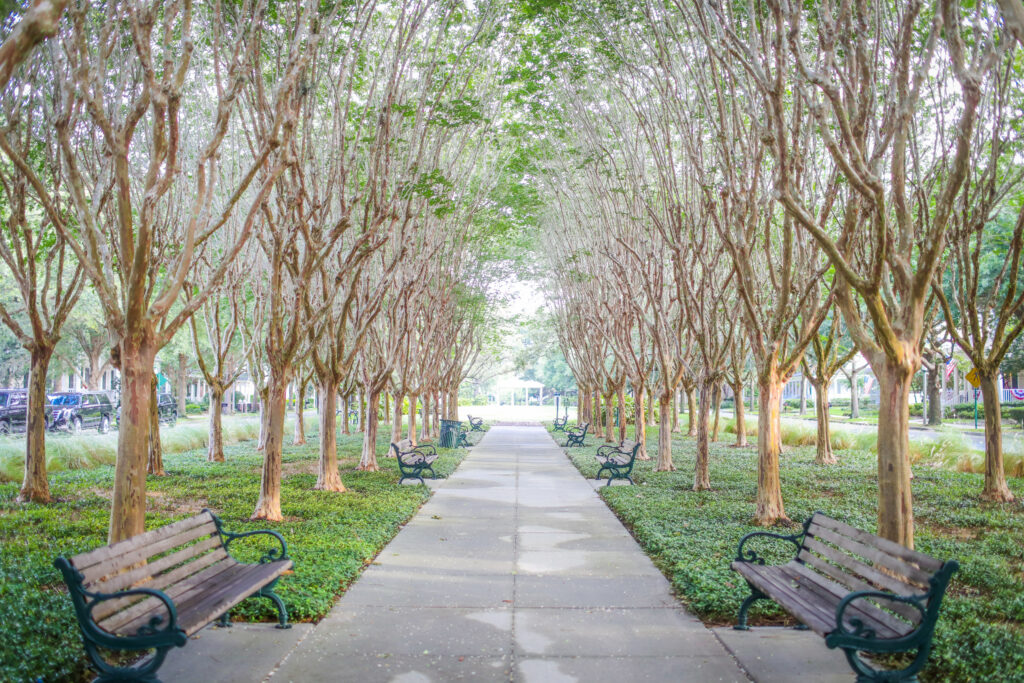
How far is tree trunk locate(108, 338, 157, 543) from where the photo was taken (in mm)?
5801

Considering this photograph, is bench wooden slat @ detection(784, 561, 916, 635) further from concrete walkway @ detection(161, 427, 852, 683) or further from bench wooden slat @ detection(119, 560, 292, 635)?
bench wooden slat @ detection(119, 560, 292, 635)

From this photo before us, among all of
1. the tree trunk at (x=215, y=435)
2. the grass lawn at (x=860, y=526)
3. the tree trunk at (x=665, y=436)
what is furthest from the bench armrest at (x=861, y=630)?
the tree trunk at (x=215, y=435)

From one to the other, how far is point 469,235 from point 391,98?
1120cm

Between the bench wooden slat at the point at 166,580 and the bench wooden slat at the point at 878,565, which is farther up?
the bench wooden slat at the point at 878,565

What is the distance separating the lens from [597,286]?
72.1ft

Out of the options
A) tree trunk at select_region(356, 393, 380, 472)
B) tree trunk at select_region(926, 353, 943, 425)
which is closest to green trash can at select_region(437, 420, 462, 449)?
tree trunk at select_region(356, 393, 380, 472)

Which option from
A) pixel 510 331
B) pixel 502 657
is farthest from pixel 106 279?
pixel 510 331

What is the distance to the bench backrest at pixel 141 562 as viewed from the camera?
3.93 meters

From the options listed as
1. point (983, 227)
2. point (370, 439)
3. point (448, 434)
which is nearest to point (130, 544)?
point (370, 439)

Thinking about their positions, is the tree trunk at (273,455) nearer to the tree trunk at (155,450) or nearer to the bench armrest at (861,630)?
the tree trunk at (155,450)

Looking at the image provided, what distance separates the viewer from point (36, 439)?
1071cm

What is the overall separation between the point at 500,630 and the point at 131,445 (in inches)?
134

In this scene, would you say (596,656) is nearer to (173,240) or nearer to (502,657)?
(502,657)

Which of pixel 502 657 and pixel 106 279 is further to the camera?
pixel 106 279
